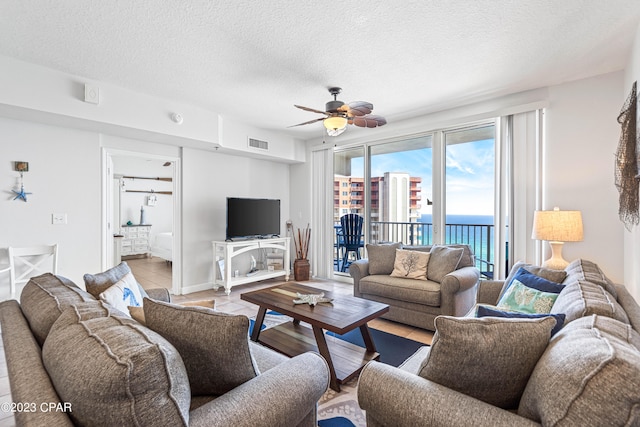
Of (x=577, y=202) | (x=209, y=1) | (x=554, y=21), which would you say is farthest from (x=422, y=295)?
(x=209, y=1)

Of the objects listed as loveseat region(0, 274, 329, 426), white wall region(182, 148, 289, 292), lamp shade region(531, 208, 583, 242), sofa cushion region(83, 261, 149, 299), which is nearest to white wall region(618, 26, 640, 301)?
lamp shade region(531, 208, 583, 242)

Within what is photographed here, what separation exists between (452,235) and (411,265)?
1.34m

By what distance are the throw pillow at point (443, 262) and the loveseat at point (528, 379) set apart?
1.90 metres

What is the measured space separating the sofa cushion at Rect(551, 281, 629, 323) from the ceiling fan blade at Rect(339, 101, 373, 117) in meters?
2.05

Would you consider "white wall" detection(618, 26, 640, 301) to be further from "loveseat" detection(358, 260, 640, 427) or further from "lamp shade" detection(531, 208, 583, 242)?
"loveseat" detection(358, 260, 640, 427)

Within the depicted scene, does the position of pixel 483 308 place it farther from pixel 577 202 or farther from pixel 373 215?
pixel 373 215

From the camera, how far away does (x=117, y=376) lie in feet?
2.25

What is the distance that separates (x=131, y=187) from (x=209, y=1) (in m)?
6.98

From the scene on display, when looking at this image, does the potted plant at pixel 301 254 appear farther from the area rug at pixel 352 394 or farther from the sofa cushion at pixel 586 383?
the sofa cushion at pixel 586 383

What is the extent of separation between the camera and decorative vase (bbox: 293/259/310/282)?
17.3 ft

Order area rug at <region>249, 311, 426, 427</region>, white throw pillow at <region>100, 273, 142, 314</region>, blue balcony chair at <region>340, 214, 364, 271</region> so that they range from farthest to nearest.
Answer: blue balcony chair at <region>340, 214, 364, 271</region> → area rug at <region>249, 311, 426, 427</region> → white throw pillow at <region>100, 273, 142, 314</region>

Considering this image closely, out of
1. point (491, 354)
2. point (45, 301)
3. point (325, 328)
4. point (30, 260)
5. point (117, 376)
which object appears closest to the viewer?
point (117, 376)

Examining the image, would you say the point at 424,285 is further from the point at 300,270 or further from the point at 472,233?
the point at 300,270

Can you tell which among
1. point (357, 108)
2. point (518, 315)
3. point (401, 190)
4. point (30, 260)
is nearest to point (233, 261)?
point (30, 260)
